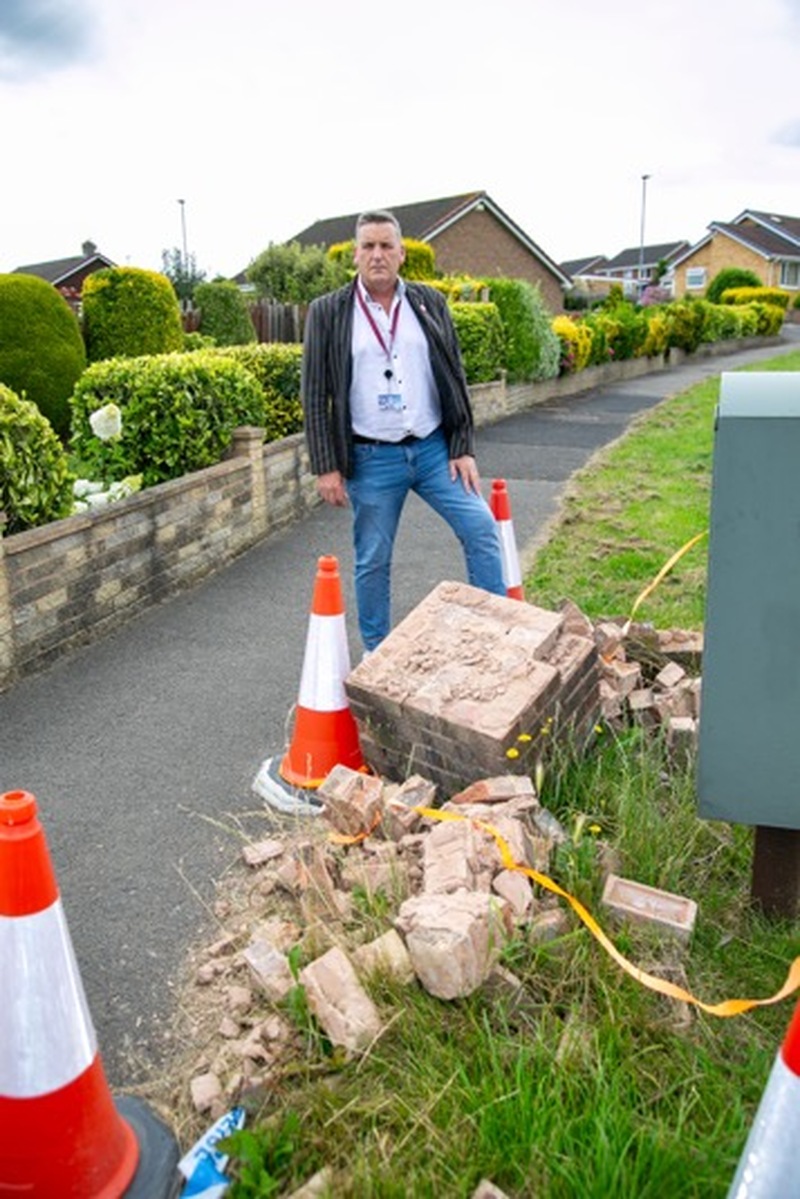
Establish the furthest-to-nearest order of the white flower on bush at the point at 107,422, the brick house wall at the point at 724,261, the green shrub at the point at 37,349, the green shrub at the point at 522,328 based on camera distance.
Result: the brick house wall at the point at 724,261 → the green shrub at the point at 522,328 → the green shrub at the point at 37,349 → the white flower on bush at the point at 107,422

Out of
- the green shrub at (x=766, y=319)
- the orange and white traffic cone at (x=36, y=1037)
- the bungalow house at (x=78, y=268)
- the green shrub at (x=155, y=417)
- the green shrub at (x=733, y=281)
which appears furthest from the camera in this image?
the green shrub at (x=733, y=281)

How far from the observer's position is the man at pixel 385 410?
4.15 meters

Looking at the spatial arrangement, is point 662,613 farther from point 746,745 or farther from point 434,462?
point 746,745

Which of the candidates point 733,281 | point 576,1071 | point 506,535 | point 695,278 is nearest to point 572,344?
point 506,535

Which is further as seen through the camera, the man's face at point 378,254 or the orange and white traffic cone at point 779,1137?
the man's face at point 378,254

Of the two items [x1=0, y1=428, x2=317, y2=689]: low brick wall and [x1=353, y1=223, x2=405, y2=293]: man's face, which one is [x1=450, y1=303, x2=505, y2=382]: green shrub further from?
[x1=353, y1=223, x2=405, y2=293]: man's face

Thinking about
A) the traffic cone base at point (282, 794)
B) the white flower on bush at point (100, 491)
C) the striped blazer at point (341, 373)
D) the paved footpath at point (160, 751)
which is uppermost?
the striped blazer at point (341, 373)

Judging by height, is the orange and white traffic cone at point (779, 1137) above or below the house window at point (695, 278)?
below

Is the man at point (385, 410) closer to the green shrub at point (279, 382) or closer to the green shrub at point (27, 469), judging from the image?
the green shrub at point (27, 469)

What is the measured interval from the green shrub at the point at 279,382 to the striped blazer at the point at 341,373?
467 cm

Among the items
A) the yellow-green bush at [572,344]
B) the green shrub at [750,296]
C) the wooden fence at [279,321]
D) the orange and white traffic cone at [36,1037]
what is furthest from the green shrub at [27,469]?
the green shrub at [750,296]

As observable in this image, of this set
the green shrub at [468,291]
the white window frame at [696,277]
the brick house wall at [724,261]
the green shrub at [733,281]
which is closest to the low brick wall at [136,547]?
the green shrub at [468,291]

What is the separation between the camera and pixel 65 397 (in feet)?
33.9

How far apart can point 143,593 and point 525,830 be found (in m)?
3.60
